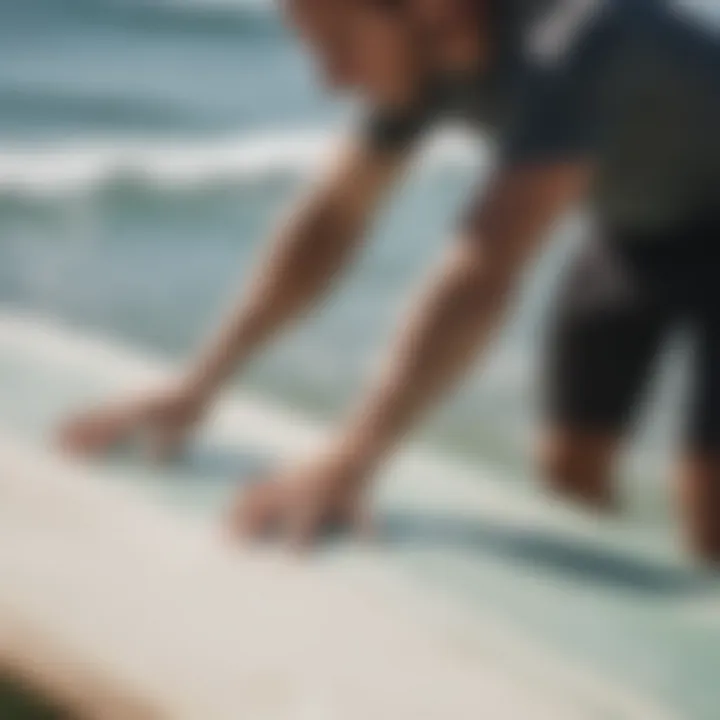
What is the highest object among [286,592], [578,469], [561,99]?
[561,99]

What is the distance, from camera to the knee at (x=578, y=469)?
69cm

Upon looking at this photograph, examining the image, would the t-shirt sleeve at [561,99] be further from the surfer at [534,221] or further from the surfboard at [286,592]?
the surfboard at [286,592]

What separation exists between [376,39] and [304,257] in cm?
13

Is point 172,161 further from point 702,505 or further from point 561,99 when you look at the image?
point 702,505

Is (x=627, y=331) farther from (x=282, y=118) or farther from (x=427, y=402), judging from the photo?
(x=282, y=118)

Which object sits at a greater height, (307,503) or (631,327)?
(631,327)

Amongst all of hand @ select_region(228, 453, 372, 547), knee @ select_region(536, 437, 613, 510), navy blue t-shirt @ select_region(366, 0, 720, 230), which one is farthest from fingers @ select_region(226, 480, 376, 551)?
navy blue t-shirt @ select_region(366, 0, 720, 230)

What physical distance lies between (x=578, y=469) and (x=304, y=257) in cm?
20

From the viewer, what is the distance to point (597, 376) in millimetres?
686

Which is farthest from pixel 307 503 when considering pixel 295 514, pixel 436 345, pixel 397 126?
pixel 397 126

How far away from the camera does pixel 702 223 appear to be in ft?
2.22

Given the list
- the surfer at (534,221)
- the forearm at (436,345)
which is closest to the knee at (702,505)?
the surfer at (534,221)

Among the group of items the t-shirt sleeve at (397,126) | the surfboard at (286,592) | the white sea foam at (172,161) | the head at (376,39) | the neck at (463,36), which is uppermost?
the neck at (463,36)

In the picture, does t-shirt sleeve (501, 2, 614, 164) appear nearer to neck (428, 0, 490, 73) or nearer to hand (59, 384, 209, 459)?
neck (428, 0, 490, 73)
